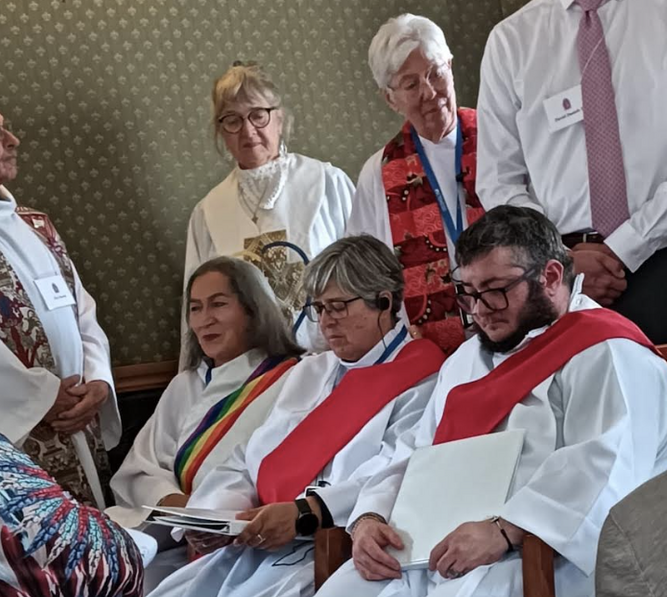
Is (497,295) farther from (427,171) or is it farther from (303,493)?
(427,171)

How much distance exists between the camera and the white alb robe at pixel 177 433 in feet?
11.3

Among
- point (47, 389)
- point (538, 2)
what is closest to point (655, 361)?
point (538, 2)

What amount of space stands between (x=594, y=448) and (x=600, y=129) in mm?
969

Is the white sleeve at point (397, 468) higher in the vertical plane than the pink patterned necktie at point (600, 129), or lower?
lower

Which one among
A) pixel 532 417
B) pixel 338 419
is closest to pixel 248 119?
pixel 338 419

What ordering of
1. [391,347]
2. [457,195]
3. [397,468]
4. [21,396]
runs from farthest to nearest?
[457,195] → [21,396] → [391,347] → [397,468]

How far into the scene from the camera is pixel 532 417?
2533mm

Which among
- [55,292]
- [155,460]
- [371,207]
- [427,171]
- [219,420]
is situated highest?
[427,171]

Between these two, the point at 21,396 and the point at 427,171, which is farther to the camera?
the point at 427,171

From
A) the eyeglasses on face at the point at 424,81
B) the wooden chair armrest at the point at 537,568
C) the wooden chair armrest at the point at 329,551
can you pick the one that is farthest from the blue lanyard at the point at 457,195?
the wooden chair armrest at the point at 537,568

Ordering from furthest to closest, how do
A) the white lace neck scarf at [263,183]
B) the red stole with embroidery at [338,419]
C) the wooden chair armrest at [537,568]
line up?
1. the white lace neck scarf at [263,183]
2. the red stole with embroidery at [338,419]
3. the wooden chair armrest at [537,568]

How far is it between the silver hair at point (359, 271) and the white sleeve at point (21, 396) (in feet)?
2.97

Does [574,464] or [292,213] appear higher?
[292,213]

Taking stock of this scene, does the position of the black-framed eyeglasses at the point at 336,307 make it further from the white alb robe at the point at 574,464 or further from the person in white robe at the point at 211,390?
the white alb robe at the point at 574,464
